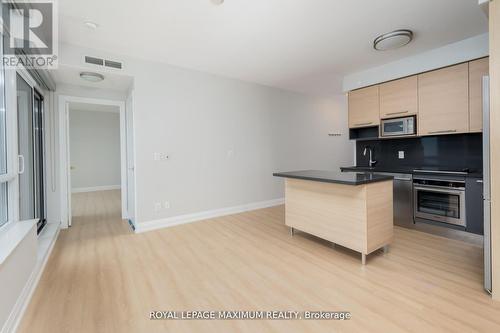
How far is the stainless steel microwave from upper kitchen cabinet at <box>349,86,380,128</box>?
16 centimetres

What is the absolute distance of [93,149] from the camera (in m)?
7.87

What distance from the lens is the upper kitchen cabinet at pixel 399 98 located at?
3629 mm

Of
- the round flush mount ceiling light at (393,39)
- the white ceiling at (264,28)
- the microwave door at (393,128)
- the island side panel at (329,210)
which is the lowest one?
the island side panel at (329,210)

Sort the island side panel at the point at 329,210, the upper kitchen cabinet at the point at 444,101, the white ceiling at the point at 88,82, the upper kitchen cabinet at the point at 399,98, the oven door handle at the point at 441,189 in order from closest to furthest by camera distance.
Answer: the island side panel at the point at 329,210 → the oven door handle at the point at 441,189 → the upper kitchen cabinet at the point at 444,101 → the white ceiling at the point at 88,82 → the upper kitchen cabinet at the point at 399,98

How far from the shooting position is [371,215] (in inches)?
98.6

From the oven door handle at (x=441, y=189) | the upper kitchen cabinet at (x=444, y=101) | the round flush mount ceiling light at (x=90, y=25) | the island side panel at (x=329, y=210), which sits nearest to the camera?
the island side panel at (x=329, y=210)

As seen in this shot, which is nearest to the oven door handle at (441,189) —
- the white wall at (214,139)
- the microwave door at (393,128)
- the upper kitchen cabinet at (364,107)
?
the microwave door at (393,128)

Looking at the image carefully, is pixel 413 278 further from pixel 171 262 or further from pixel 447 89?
pixel 447 89

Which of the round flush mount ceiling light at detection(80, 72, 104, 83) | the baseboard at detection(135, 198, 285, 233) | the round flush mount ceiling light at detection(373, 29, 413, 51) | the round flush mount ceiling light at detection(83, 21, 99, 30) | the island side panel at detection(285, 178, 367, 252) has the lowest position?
the baseboard at detection(135, 198, 285, 233)

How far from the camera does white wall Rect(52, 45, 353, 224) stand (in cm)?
372

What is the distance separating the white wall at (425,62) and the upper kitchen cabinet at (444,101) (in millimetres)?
112

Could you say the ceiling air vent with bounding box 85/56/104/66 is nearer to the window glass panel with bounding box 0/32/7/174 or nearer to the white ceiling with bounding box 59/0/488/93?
the white ceiling with bounding box 59/0/488/93

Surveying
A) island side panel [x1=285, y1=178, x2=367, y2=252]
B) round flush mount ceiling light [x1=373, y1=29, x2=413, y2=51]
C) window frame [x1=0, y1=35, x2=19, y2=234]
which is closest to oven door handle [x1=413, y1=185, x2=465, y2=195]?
island side panel [x1=285, y1=178, x2=367, y2=252]

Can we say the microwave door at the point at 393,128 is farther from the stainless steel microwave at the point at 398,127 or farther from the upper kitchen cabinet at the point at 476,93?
the upper kitchen cabinet at the point at 476,93
